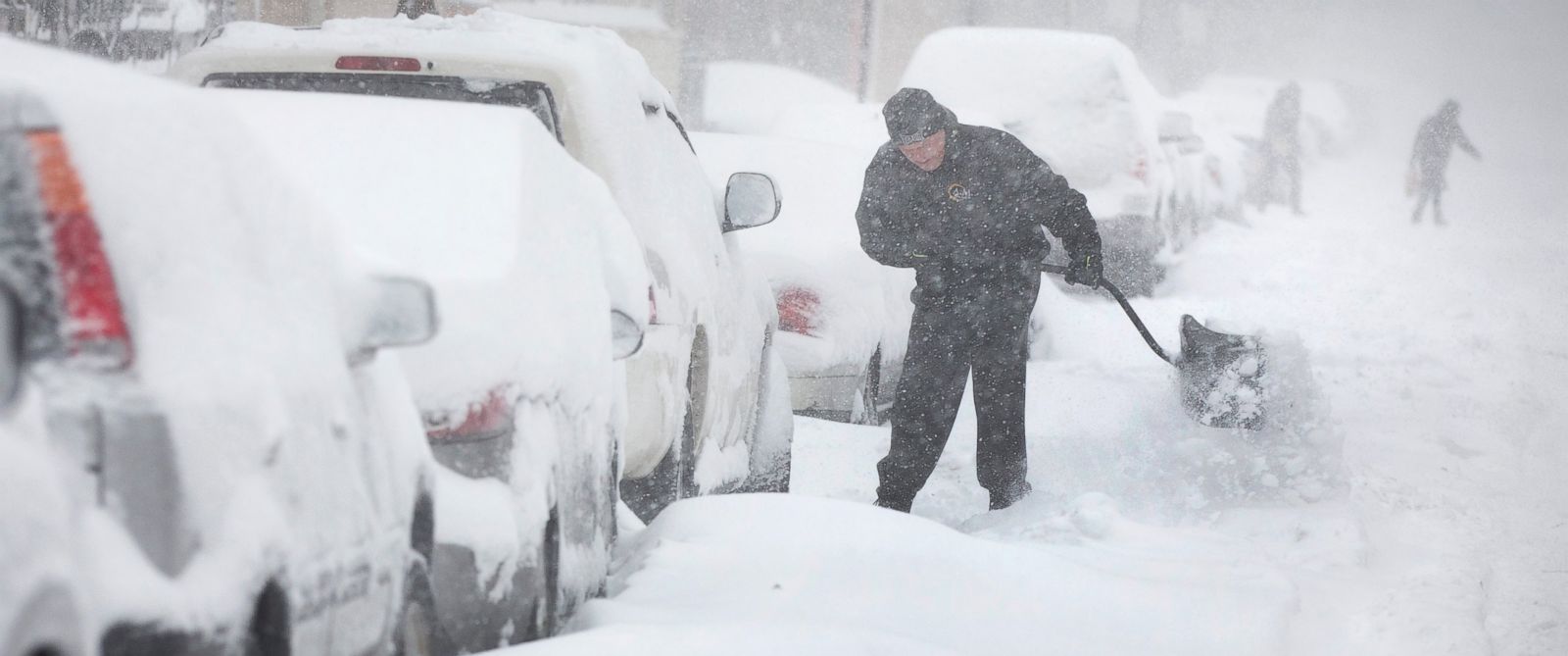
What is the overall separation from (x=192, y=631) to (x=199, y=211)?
0.47 m

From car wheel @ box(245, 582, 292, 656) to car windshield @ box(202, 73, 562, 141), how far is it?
2.54m

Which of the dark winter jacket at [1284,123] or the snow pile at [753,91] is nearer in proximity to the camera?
the dark winter jacket at [1284,123]

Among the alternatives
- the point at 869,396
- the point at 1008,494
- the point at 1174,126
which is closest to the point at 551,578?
the point at 1008,494

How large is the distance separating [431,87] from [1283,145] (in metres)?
20.5

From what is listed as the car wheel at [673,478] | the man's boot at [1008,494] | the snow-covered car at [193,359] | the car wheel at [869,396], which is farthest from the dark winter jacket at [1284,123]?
the snow-covered car at [193,359]

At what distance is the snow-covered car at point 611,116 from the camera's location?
13.9 ft

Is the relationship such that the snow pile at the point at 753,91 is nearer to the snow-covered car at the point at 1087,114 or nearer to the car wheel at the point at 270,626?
the snow-covered car at the point at 1087,114

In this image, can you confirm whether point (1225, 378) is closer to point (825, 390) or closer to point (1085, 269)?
point (1085, 269)

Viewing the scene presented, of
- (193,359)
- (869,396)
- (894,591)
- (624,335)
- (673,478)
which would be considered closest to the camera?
(193,359)

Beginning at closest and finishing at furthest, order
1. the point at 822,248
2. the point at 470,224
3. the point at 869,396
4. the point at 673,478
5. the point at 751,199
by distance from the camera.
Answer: the point at 470,224, the point at 673,478, the point at 751,199, the point at 822,248, the point at 869,396

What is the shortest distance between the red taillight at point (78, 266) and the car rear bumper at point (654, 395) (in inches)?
92.3

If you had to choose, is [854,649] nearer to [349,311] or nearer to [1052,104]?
[349,311]

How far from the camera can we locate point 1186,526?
585 cm

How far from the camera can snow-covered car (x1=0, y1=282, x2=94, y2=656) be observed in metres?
1.40
